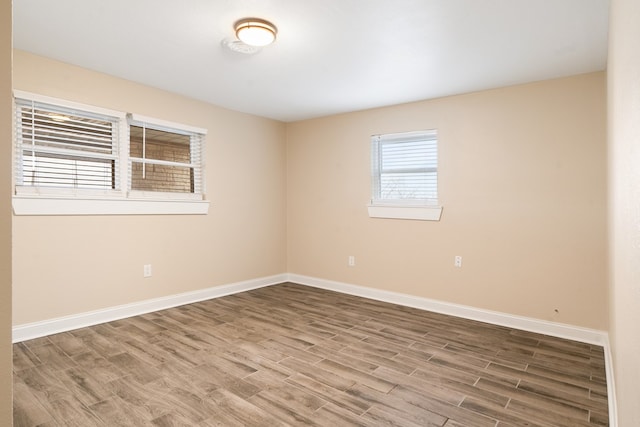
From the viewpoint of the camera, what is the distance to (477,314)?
385 centimetres

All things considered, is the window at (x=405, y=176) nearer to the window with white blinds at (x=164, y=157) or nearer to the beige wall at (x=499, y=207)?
the beige wall at (x=499, y=207)

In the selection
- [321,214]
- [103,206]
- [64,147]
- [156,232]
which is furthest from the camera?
[321,214]

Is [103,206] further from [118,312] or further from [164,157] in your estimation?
[118,312]

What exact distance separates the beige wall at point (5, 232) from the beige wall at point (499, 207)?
383 cm

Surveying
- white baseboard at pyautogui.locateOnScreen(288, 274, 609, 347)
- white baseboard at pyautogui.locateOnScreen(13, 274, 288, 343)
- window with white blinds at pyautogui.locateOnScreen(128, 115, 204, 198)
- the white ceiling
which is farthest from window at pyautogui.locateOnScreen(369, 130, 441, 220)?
window with white blinds at pyautogui.locateOnScreen(128, 115, 204, 198)

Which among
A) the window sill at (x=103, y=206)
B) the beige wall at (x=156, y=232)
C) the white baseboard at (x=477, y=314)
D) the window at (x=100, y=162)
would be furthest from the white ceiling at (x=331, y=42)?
the white baseboard at (x=477, y=314)

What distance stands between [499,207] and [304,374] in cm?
257

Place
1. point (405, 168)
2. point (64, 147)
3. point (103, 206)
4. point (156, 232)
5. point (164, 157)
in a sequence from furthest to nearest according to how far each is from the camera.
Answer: point (405, 168), point (164, 157), point (156, 232), point (103, 206), point (64, 147)

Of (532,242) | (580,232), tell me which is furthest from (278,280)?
(580,232)

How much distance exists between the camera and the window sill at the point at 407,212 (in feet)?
13.6

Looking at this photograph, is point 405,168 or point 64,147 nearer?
point 64,147

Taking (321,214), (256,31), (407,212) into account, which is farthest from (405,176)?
(256,31)

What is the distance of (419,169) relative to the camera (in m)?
4.35

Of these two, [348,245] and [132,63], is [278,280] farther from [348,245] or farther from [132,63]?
[132,63]
